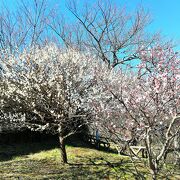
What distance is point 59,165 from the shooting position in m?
8.55

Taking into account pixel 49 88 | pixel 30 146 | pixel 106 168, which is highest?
pixel 49 88

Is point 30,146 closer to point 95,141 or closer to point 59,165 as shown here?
point 95,141

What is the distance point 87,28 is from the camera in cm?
2078

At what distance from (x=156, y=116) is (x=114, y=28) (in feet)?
56.2

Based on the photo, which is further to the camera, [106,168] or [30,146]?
[30,146]

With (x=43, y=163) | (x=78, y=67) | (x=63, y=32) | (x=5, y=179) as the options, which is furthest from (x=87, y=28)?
(x=5, y=179)

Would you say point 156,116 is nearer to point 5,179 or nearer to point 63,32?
point 5,179

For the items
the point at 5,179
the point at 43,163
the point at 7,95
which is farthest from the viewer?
the point at 7,95

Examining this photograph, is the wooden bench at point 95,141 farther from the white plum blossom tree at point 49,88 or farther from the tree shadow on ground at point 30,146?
the white plum blossom tree at point 49,88

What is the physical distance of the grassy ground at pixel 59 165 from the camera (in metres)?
7.49

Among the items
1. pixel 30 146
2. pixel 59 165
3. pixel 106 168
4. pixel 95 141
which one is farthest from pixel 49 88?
pixel 95 141

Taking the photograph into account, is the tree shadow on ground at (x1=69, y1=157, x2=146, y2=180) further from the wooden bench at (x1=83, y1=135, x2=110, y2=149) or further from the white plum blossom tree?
the wooden bench at (x1=83, y1=135, x2=110, y2=149)

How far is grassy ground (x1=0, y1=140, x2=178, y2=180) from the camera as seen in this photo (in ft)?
24.6

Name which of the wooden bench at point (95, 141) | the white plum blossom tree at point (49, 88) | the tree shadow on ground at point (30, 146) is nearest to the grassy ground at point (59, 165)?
the tree shadow on ground at point (30, 146)
